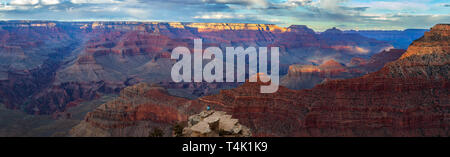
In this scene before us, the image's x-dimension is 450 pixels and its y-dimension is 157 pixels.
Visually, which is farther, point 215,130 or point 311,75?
point 311,75

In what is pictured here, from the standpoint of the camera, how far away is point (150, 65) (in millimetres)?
177250

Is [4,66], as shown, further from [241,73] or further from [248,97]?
[248,97]

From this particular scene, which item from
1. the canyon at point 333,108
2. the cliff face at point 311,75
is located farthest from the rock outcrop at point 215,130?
the cliff face at point 311,75

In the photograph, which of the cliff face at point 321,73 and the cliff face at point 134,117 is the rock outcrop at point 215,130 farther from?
the cliff face at point 321,73

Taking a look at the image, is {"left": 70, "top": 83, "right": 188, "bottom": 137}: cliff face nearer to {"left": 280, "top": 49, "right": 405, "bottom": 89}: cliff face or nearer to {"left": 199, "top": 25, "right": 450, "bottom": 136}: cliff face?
{"left": 199, "top": 25, "right": 450, "bottom": 136}: cliff face

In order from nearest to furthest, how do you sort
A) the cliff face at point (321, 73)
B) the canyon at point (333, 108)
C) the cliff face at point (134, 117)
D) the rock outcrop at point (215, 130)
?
the rock outcrop at point (215, 130)
the canyon at point (333, 108)
the cliff face at point (134, 117)
the cliff face at point (321, 73)

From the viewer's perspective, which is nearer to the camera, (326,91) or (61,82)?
(326,91)

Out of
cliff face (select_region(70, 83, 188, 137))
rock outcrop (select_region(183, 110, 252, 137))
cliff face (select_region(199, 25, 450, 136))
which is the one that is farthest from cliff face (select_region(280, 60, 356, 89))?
rock outcrop (select_region(183, 110, 252, 137))

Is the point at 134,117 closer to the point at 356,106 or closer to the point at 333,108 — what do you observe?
the point at 333,108

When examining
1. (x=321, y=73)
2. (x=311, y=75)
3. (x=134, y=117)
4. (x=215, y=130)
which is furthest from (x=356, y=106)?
(x=321, y=73)

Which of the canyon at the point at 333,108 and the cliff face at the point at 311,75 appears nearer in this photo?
the canyon at the point at 333,108

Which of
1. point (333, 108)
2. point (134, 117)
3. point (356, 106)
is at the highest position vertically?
point (356, 106)
